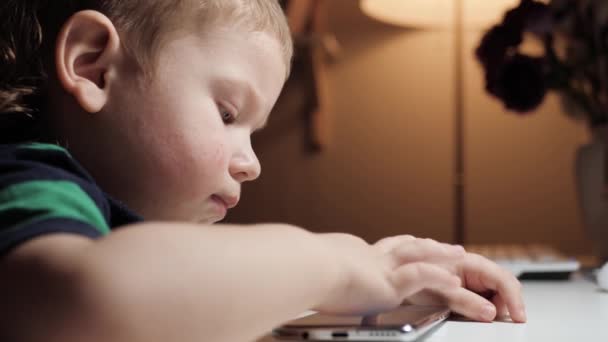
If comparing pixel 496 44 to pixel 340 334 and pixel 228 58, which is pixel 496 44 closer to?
pixel 228 58

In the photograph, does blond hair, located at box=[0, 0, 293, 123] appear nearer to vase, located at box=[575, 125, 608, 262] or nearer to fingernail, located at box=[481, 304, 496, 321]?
fingernail, located at box=[481, 304, 496, 321]

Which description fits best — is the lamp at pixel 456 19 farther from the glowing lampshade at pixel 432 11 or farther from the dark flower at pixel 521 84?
the dark flower at pixel 521 84

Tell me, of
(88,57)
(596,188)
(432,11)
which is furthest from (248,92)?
(432,11)

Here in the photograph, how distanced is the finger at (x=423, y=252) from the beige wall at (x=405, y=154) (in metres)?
1.29

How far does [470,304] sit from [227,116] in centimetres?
25

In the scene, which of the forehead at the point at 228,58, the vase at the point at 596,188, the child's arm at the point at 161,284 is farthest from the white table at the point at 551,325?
the vase at the point at 596,188

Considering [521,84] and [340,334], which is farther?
[521,84]

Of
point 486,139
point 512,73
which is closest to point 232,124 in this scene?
point 512,73

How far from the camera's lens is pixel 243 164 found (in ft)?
1.84

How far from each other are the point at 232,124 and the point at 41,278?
0.92 ft

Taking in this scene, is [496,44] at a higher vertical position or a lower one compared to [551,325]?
higher

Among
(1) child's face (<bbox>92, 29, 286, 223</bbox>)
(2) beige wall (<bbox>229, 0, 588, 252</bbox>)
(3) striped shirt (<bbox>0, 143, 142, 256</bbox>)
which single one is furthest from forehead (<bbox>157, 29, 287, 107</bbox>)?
(2) beige wall (<bbox>229, 0, 588, 252</bbox>)

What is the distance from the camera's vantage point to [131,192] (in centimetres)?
52

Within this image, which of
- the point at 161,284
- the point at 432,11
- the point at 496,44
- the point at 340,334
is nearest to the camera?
the point at 161,284
